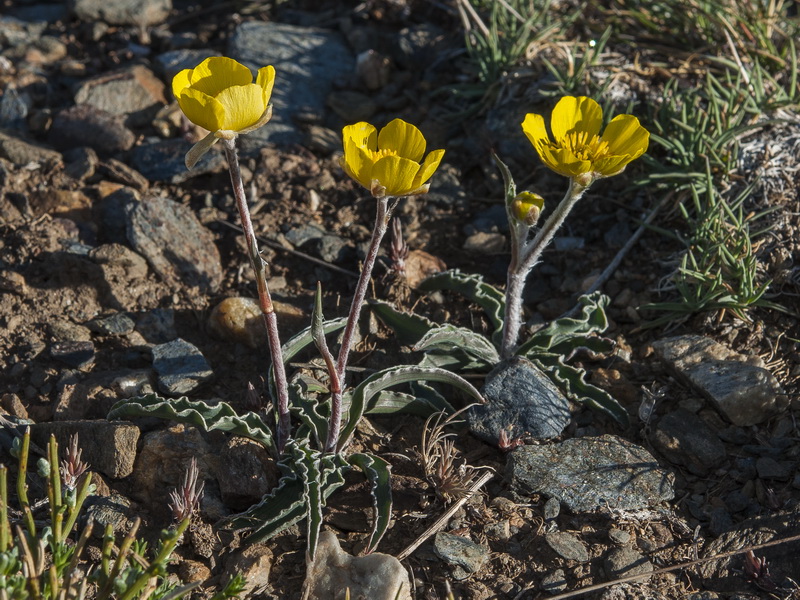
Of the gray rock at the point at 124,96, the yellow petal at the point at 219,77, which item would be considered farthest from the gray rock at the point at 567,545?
the gray rock at the point at 124,96

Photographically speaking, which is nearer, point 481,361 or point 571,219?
point 481,361

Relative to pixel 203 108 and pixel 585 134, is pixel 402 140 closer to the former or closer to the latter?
pixel 203 108

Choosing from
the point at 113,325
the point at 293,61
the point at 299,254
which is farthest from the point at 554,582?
the point at 293,61

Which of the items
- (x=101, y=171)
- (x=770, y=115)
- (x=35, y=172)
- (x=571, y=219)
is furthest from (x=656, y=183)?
(x=35, y=172)

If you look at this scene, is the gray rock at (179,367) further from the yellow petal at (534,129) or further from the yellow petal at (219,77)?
the yellow petal at (534,129)

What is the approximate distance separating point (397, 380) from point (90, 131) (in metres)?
2.50

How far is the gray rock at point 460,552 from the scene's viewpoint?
2.86m

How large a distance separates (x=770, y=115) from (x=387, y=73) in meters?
2.10

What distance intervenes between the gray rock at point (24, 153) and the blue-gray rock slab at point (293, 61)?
1.12m

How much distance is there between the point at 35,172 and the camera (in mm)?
4379

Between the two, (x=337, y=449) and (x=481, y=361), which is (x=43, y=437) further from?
(x=481, y=361)

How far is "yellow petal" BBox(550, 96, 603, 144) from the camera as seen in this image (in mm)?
3240

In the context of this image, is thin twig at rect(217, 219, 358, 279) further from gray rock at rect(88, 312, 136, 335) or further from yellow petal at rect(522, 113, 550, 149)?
yellow petal at rect(522, 113, 550, 149)

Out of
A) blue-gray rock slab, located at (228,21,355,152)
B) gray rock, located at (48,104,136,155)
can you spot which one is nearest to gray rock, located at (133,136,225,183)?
gray rock, located at (48,104,136,155)
